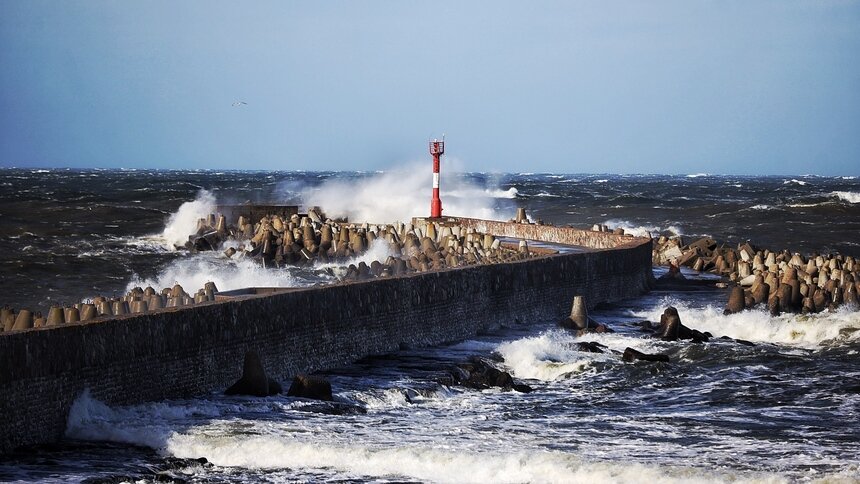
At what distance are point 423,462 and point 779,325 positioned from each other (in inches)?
448

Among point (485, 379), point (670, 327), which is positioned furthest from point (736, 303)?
point (485, 379)

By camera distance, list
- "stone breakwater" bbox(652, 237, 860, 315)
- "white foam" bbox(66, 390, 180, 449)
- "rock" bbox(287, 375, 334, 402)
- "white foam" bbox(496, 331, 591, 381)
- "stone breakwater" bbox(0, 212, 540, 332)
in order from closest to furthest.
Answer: "white foam" bbox(66, 390, 180, 449) < "rock" bbox(287, 375, 334, 402) < "white foam" bbox(496, 331, 591, 381) < "stone breakwater" bbox(652, 237, 860, 315) < "stone breakwater" bbox(0, 212, 540, 332)

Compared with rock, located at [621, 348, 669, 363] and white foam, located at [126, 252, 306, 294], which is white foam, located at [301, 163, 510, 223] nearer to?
white foam, located at [126, 252, 306, 294]

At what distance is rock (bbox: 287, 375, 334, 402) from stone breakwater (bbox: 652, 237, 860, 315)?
10.7 metres

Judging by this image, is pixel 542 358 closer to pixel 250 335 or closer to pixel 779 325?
pixel 250 335

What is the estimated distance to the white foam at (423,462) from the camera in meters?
10.7

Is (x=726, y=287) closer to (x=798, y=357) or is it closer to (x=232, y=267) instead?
(x=798, y=357)

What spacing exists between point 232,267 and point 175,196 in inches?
1923

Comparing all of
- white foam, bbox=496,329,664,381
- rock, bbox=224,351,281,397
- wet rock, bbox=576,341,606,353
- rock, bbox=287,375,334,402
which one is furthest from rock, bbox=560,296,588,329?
rock, bbox=224,351,281,397

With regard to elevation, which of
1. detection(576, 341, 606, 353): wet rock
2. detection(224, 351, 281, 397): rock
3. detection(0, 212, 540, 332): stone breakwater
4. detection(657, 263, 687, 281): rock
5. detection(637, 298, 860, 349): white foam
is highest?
detection(0, 212, 540, 332): stone breakwater

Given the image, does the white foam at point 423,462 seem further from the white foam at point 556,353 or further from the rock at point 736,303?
the rock at point 736,303

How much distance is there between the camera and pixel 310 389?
1364 cm

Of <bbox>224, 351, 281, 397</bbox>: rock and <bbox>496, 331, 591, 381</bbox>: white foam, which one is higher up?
<bbox>224, 351, 281, 397</bbox>: rock

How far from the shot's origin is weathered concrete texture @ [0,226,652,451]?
1128cm
